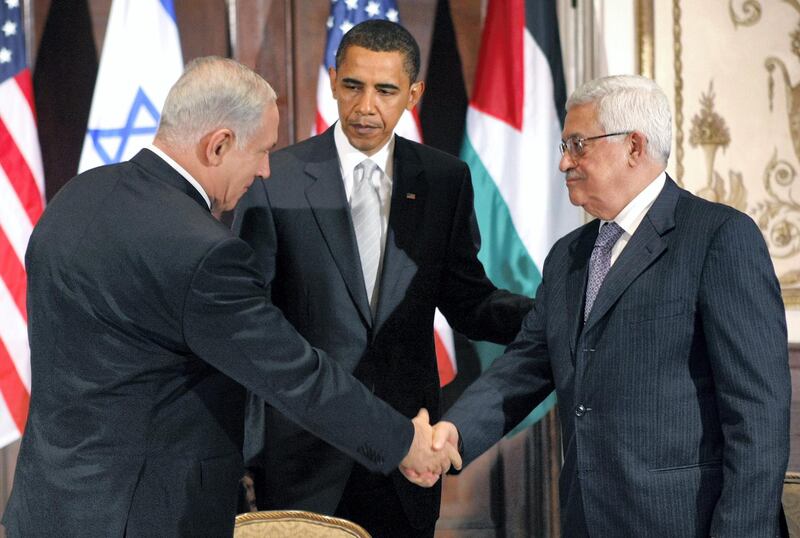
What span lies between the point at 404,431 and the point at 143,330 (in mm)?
684

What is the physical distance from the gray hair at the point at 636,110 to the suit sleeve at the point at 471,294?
0.72 meters

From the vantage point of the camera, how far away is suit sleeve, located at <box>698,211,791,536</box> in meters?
1.73

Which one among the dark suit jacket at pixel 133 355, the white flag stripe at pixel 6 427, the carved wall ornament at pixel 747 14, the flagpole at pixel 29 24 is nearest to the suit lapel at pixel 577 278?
the dark suit jacket at pixel 133 355

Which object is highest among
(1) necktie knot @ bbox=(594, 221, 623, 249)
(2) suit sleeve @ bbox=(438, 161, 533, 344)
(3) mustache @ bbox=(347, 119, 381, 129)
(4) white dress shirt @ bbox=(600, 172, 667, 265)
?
(3) mustache @ bbox=(347, 119, 381, 129)

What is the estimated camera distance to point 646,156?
2.01m

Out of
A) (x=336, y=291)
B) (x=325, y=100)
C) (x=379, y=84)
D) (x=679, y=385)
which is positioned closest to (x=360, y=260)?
(x=336, y=291)

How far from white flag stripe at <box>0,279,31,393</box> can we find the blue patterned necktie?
2.31 meters

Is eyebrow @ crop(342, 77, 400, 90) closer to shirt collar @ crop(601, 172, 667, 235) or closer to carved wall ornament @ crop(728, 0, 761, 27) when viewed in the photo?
shirt collar @ crop(601, 172, 667, 235)

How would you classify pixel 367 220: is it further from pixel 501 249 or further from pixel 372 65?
pixel 501 249

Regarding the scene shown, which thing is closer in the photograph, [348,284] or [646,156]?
[646,156]

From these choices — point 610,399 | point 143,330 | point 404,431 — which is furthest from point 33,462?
point 610,399

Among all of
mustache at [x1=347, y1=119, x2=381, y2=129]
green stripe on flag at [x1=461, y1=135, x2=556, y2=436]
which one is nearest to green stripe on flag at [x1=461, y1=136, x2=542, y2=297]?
green stripe on flag at [x1=461, y1=135, x2=556, y2=436]

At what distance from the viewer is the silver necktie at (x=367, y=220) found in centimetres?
254

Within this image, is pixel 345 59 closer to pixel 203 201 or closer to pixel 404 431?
pixel 203 201
